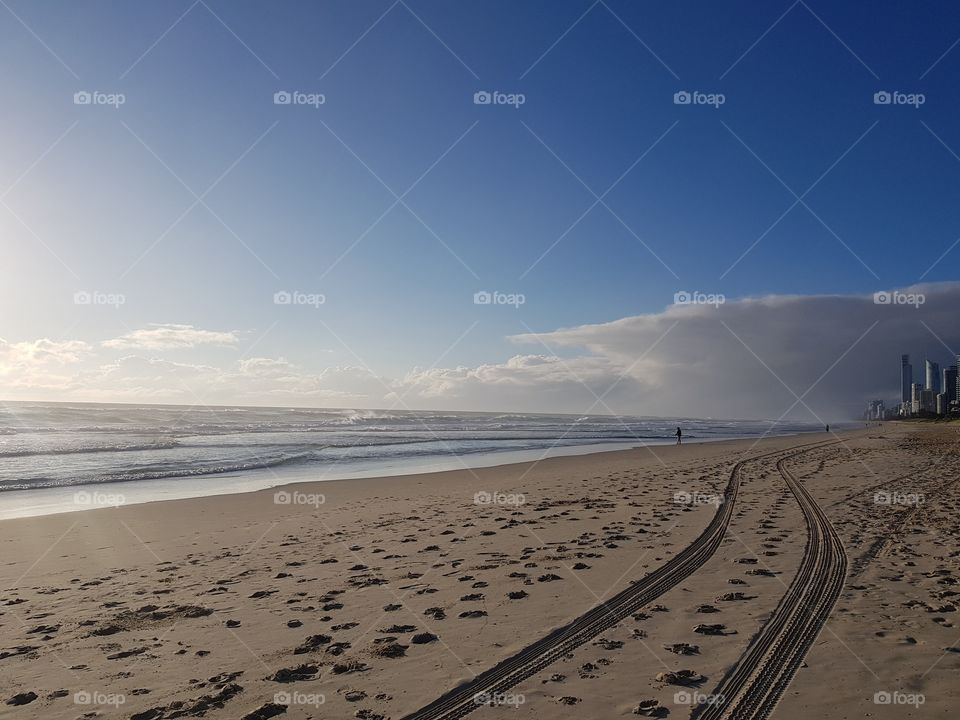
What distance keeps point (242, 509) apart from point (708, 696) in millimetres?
13973

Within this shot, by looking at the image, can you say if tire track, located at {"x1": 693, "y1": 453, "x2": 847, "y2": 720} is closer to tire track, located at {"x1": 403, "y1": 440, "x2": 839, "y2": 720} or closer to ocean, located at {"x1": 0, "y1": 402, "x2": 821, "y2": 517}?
tire track, located at {"x1": 403, "y1": 440, "x2": 839, "y2": 720}

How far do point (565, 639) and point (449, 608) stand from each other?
1.76m

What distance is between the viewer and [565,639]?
20.4ft

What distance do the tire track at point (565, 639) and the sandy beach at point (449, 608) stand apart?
9cm

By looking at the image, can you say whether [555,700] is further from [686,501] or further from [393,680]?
[686,501]

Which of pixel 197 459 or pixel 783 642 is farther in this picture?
pixel 197 459

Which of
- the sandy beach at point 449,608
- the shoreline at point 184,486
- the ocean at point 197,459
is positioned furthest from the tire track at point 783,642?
the ocean at point 197,459

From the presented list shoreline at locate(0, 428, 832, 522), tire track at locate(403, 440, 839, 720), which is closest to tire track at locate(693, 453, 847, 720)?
tire track at locate(403, 440, 839, 720)

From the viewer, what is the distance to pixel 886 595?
24.2 ft

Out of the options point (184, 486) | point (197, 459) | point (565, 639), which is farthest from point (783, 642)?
point (197, 459)

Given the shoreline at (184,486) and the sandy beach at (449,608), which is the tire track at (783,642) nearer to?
the sandy beach at (449,608)

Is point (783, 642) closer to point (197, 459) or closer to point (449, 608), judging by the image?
point (449, 608)

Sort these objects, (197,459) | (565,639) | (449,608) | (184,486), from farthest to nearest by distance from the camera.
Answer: (197,459)
(184,486)
(449,608)
(565,639)

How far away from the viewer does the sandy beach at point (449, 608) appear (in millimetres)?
5160
